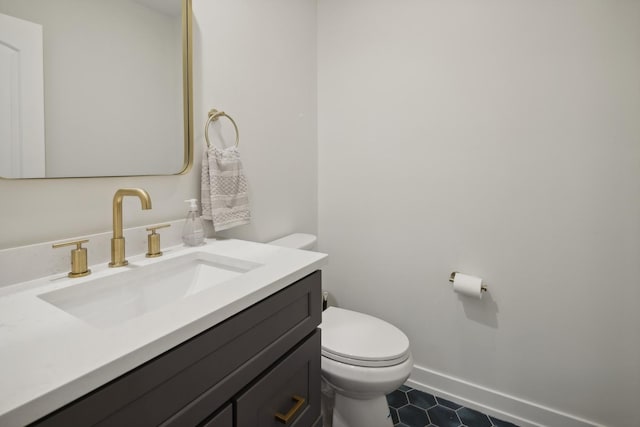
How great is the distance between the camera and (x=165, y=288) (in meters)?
1.00

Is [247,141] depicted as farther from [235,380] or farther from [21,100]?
[235,380]

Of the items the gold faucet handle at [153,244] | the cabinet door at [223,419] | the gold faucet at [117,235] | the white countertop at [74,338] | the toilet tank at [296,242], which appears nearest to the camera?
the white countertop at [74,338]

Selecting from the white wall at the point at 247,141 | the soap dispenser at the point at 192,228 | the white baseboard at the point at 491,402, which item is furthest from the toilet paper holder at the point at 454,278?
the soap dispenser at the point at 192,228

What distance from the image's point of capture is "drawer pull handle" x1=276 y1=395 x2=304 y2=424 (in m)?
0.86

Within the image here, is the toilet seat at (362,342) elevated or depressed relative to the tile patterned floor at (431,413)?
elevated

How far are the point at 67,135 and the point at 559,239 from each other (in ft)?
5.94

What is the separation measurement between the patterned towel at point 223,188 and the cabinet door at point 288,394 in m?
0.56

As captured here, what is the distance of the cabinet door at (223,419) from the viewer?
68 cm

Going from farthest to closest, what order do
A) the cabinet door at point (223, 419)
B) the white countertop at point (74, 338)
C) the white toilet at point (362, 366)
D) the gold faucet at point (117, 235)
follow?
the white toilet at point (362, 366)
the gold faucet at point (117, 235)
the cabinet door at point (223, 419)
the white countertop at point (74, 338)

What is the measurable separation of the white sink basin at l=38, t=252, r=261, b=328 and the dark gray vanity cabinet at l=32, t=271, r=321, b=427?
0.73 ft

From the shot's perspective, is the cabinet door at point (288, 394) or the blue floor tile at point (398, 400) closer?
the cabinet door at point (288, 394)

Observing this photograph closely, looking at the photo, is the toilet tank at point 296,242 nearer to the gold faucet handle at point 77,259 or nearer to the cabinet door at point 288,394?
the cabinet door at point 288,394

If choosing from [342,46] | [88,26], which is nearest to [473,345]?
[342,46]

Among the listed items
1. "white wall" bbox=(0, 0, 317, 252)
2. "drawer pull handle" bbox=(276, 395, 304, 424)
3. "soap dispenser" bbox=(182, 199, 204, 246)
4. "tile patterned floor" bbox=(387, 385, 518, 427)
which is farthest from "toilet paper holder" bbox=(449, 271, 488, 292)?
"soap dispenser" bbox=(182, 199, 204, 246)
